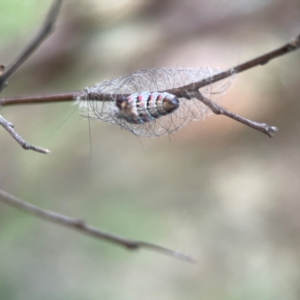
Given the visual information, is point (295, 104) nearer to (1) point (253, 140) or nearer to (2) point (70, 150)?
(1) point (253, 140)

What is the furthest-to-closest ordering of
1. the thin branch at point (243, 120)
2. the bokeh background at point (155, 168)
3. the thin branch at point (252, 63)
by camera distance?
the bokeh background at point (155, 168) < the thin branch at point (243, 120) < the thin branch at point (252, 63)

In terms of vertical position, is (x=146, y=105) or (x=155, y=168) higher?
(x=146, y=105)

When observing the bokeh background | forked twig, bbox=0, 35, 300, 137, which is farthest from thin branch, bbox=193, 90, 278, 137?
the bokeh background

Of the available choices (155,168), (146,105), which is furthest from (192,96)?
(155,168)

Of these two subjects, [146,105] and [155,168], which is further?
[155,168]

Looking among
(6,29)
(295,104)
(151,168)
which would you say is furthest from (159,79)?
(295,104)

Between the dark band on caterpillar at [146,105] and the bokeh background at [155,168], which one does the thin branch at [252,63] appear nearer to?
the dark band on caterpillar at [146,105]

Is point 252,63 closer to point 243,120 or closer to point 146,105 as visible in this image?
point 243,120

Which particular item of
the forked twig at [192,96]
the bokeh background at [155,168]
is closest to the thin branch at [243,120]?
the forked twig at [192,96]

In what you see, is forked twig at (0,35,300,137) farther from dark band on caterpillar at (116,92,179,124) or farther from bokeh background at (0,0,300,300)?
bokeh background at (0,0,300,300)
